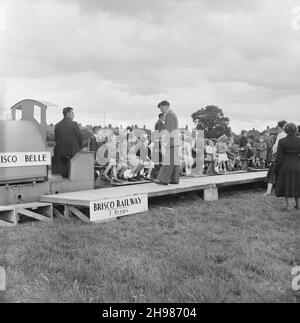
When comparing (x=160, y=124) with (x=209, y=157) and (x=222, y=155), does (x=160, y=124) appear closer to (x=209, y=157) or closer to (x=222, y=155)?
(x=209, y=157)

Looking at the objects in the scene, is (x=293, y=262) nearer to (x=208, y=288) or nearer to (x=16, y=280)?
(x=208, y=288)

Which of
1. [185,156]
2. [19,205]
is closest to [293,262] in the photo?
[19,205]

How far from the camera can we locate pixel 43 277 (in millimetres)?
4602

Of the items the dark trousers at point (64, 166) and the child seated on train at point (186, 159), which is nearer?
the dark trousers at point (64, 166)

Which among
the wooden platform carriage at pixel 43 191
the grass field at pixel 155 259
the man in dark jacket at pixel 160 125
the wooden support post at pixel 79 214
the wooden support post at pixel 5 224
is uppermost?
the man in dark jacket at pixel 160 125

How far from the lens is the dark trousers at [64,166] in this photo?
327 inches

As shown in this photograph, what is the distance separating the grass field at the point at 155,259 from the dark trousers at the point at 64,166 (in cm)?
132

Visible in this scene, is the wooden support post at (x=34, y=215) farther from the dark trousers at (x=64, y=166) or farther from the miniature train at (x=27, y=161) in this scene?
the dark trousers at (x=64, y=166)

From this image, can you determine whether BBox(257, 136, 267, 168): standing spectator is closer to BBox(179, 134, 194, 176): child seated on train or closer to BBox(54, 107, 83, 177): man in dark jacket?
BBox(179, 134, 194, 176): child seated on train

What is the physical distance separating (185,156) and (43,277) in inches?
335

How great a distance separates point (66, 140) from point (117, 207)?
1.69 m

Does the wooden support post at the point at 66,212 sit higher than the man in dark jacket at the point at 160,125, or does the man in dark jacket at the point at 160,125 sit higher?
the man in dark jacket at the point at 160,125

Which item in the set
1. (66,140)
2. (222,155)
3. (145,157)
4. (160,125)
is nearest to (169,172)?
(160,125)

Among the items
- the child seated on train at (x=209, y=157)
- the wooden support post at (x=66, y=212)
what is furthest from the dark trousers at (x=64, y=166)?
the child seated on train at (x=209, y=157)
